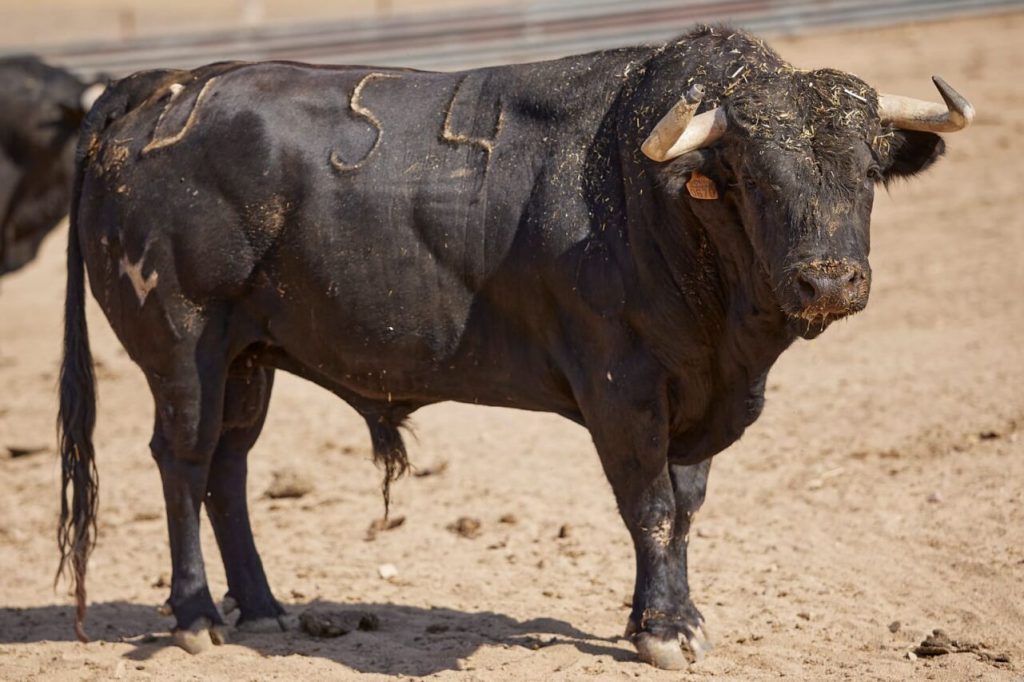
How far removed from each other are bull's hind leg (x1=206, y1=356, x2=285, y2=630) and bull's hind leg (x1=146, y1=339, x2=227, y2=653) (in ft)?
0.70

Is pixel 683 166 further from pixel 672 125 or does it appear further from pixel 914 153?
pixel 914 153

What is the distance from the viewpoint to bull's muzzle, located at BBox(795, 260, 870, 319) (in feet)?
18.2

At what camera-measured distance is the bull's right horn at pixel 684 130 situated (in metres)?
5.79

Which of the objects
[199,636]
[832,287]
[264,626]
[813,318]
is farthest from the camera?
[264,626]

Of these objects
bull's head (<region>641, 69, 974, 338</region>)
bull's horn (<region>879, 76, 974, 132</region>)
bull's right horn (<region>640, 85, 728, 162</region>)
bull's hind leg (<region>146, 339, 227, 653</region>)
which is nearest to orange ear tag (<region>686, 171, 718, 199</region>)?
bull's head (<region>641, 69, 974, 338</region>)

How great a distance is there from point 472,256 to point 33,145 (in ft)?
27.2

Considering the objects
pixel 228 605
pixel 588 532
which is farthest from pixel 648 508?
pixel 228 605

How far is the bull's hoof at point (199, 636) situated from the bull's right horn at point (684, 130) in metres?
2.99

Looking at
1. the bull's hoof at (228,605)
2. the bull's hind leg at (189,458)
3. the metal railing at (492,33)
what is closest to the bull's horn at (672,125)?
the bull's hind leg at (189,458)

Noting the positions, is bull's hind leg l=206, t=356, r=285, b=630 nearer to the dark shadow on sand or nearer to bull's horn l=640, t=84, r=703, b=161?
the dark shadow on sand

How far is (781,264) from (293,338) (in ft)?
7.78

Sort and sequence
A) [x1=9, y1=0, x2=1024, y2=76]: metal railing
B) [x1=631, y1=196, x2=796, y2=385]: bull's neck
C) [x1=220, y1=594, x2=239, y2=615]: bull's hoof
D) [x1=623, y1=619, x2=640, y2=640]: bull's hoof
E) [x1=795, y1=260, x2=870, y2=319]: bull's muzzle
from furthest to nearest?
1. [x1=9, y1=0, x2=1024, y2=76]: metal railing
2. [x1=220, y1=594, x2=239, y2=615]: bull's hoof
3. [x1=623, y1=619, x2=640, y2=640]: bull's hoof
4. [x1=631, y1=196, x2=796, y2=385]: bull's neck
5. [x1=795, y1=260, x2=870, y2=319]: bull's muzzle

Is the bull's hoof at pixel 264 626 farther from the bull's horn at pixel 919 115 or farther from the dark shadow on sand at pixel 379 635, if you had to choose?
the bull's horn at pixel 919 115

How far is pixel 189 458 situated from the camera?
23.3ft
